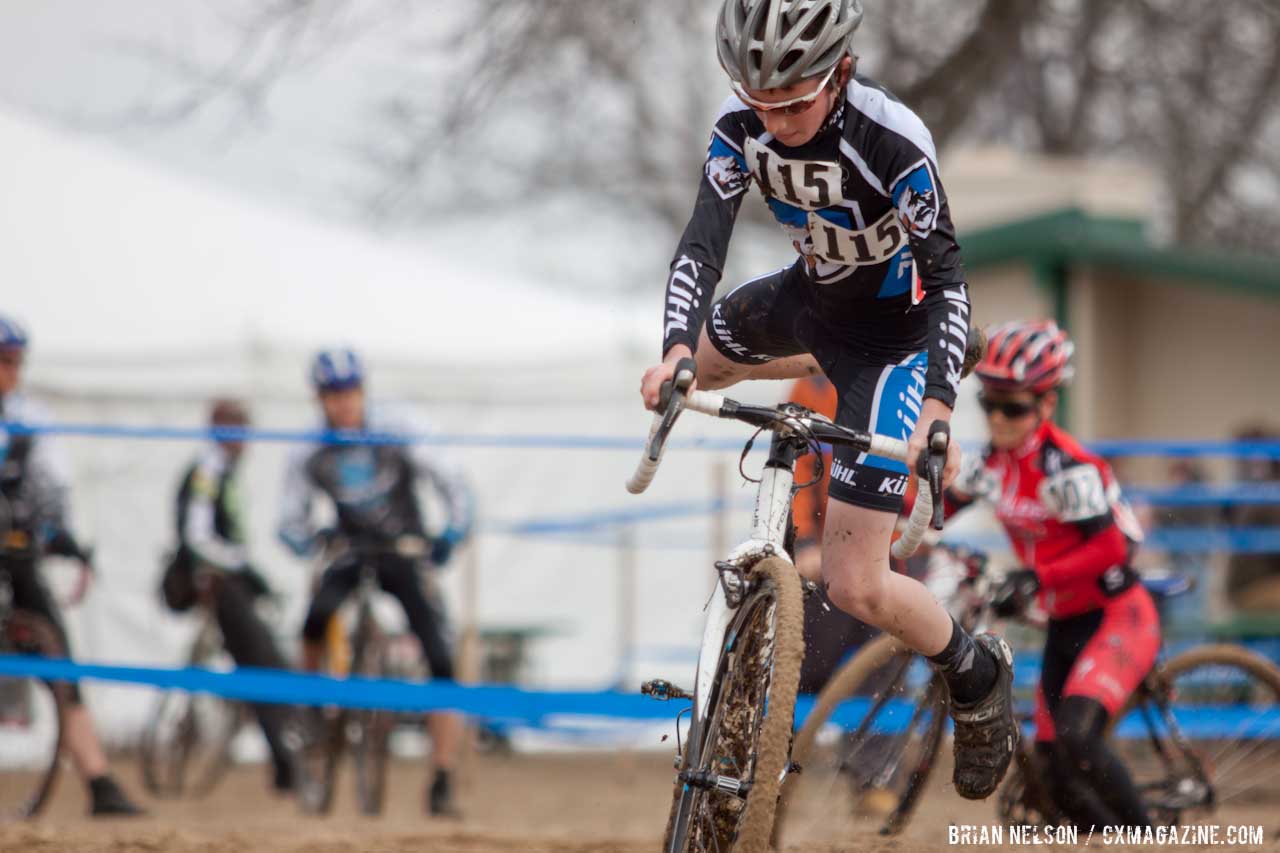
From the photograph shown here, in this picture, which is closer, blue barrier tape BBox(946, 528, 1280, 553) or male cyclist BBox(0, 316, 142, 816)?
male cyclist BBox(0, 316, 142, 816)

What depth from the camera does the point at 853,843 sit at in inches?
242

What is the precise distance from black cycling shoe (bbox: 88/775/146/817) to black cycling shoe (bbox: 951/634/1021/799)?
478cm

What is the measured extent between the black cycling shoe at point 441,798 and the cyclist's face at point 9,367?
117 inches

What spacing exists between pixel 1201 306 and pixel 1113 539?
11.1 metres

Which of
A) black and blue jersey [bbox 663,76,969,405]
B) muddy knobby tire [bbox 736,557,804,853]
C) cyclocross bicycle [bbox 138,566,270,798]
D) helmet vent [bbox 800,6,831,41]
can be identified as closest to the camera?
muddy knobby tire [bbox 736,557,804,853]

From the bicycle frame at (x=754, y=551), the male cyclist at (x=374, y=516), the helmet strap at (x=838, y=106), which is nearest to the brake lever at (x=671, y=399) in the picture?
the bicycle frame at (x=754, y=551)

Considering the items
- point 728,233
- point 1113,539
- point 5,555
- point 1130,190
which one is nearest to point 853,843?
point 1113,539

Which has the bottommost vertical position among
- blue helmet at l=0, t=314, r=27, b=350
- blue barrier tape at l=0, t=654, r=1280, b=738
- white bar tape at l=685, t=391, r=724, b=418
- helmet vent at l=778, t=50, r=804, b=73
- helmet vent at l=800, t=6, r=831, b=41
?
blue barrier tape at l=0, t=654, r=1280, b=738

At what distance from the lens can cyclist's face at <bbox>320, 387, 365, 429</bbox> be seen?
29.6 feet

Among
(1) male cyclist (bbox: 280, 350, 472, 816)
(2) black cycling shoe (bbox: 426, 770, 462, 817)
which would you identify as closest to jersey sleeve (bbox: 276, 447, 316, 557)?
(1) male cyclist (bbox: 280, 350, 472, 816)

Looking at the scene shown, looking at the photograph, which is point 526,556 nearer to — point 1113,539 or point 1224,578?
point 1224,578

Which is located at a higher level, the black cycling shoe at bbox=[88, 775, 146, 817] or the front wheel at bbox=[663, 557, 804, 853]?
the front wheel at bbox=[663, 557, 804, 853]

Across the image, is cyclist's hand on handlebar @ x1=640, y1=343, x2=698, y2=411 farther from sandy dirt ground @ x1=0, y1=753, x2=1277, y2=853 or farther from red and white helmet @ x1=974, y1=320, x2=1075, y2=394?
red and white helmet @ x1=974, y1=320, x2=1075, y2=394

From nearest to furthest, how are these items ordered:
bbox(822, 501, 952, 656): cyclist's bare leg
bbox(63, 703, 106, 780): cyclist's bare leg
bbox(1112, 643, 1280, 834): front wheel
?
bbox(822, 501, 952, 656): cyclist's bare leg → bbox(1112, 643, 1280, 834): front wheel → bbox(63, 703, 106, 780): cyclist's bare leg
